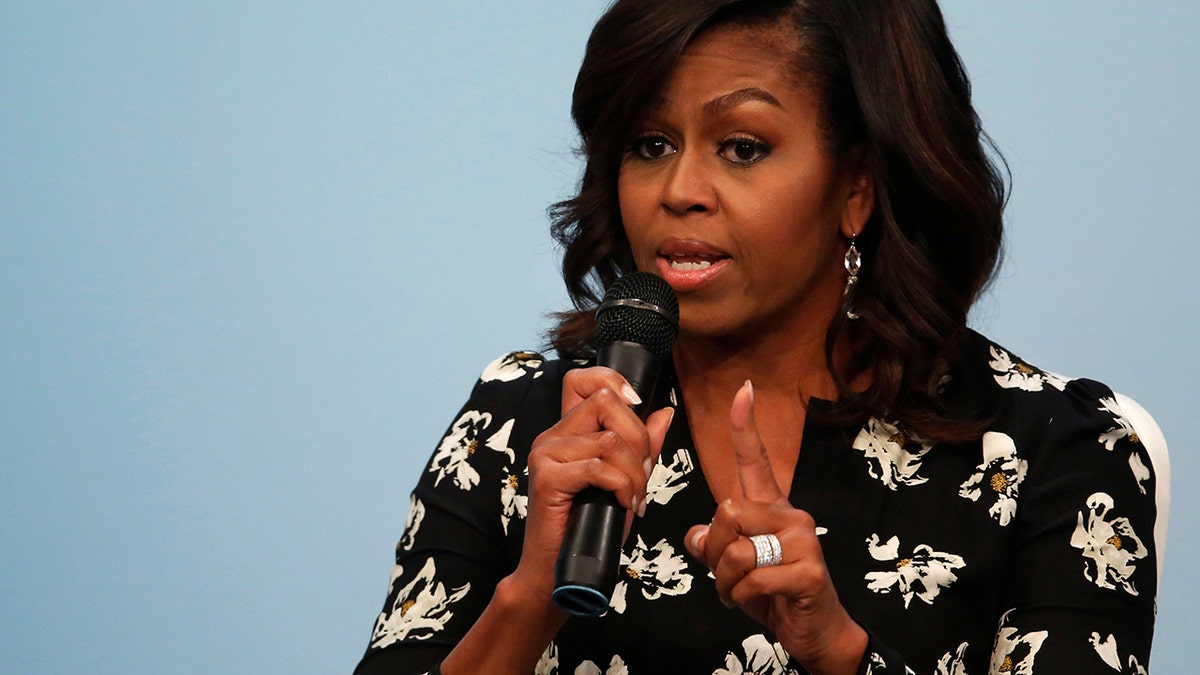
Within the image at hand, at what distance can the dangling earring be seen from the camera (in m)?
1.88

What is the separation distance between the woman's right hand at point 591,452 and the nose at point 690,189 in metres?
0.35

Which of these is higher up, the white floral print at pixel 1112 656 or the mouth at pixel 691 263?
the mouth at pixel 691 263

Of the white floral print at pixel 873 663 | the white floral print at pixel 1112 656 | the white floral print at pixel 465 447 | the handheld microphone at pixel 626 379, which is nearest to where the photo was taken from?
the handheld microphone at pixel 626 379

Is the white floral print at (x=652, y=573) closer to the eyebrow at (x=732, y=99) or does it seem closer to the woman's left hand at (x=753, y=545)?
the woman's left hand at (x=753, y=545)

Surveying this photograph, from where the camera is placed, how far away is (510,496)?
6.13 ft

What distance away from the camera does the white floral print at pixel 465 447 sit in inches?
74.8

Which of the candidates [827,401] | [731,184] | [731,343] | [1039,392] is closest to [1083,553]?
[1039,392]

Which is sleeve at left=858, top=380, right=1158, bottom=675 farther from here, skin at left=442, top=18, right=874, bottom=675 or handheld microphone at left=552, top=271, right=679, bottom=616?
handheld microphone at left=552, top=271, right=679, bottom=616

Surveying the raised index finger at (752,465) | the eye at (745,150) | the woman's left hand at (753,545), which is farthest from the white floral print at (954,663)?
the eye at (745,150)

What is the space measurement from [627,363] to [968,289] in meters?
0.69

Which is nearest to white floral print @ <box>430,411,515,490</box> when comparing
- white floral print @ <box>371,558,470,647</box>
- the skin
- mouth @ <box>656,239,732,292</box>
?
white floral print @ <box>371,558,470,647</box>

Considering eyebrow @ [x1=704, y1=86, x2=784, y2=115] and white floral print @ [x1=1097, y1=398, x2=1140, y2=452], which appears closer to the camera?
eyebrow @ [x1=704, y1=86, x2=784, y2=115]

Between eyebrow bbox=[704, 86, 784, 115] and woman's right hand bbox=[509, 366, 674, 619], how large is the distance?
44cm

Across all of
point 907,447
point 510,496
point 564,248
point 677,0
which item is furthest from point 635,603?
point 677,0
